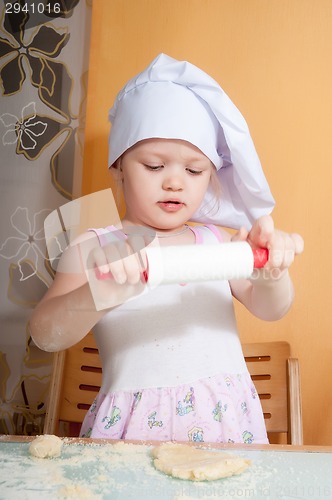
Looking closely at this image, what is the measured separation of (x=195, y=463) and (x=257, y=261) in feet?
0.63

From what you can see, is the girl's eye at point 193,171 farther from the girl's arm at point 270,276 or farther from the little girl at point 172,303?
the girl's arm at point 270,276

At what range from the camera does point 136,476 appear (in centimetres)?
52

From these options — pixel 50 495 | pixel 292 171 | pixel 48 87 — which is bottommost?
pixel 50 495

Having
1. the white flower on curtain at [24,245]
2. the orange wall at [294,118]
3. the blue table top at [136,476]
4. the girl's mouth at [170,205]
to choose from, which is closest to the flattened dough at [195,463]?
the blue table top at [136,476]

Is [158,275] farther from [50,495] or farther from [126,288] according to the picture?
[50,495]

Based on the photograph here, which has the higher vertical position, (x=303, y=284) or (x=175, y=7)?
(x=175, y=7)

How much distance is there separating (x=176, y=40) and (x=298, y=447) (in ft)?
2.66

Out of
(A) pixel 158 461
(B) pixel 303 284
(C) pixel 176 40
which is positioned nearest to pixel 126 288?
(A) pixel 158 461

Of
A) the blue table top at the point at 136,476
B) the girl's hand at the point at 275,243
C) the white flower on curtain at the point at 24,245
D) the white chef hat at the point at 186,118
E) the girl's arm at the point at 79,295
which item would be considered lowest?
the blue table top at the point at 136,476

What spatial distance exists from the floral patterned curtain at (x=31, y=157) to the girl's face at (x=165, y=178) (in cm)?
42

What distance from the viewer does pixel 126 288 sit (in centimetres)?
60

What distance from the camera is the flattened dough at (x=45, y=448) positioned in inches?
22.1

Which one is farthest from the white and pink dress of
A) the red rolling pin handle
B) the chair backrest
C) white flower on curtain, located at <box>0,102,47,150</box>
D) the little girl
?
white flower on curtain, located at <box>0,102,47,150</box>

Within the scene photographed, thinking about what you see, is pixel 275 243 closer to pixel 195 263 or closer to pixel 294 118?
pixel 195 263
